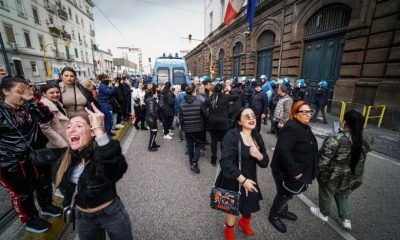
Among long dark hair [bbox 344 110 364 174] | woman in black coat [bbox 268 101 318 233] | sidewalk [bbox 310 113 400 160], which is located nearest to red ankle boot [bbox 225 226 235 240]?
woman in black coat [bbox 268 101 318 233]

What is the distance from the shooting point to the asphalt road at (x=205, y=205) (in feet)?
8.16

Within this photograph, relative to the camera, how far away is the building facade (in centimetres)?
2173

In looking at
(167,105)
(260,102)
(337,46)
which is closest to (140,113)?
(167,105)

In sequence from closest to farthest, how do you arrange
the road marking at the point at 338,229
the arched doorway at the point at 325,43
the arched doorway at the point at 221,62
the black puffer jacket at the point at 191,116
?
the road marking at the point at 338,229 < the black puffer jacket at the point at 191,116 < the arched doorway at the point at 325,43 < the arched doorway at the point at 221,62

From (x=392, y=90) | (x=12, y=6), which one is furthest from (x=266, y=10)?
(x=12, y=6)

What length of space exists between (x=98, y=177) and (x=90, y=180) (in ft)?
0.23

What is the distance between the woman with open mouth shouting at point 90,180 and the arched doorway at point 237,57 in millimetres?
18995

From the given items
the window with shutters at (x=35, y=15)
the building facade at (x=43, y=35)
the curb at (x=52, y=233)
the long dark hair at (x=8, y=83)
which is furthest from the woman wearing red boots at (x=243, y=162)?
the window with shutters at (x=35, y=15)

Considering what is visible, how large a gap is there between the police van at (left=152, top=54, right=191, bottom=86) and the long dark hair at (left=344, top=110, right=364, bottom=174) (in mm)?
9934

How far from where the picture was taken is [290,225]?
8.63 feet

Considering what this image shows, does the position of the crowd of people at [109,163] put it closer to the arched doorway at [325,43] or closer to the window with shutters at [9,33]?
the arched doorway at [325,43]

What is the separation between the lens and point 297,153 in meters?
2.29

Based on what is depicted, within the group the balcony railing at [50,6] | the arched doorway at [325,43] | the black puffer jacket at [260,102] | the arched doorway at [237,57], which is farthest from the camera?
the balcony railing at [50,6]

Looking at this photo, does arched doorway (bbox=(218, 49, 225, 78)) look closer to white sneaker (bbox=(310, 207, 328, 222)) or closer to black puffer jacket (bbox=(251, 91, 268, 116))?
black puffer jacket (bbox=(251, 91, 268, 116))
